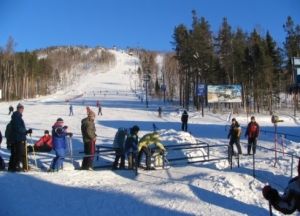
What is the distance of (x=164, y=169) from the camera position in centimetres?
1583

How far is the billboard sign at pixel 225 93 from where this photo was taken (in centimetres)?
5444

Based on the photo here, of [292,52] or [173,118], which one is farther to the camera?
[292,52]

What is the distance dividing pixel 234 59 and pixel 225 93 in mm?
Answer: 19289

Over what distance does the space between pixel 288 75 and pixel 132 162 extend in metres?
66.7

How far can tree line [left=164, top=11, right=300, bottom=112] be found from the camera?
225 ft

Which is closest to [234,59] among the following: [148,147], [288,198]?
[148,147]

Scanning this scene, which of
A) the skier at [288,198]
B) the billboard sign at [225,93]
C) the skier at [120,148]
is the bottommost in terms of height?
the skier at [120,148]

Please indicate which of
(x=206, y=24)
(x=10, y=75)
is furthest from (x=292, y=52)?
(x=10, y=75)

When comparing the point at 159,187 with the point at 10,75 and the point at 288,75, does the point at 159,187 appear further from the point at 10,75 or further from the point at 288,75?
the point at 10,75

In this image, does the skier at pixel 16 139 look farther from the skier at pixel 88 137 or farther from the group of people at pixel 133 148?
the group of people at pixel 133 148

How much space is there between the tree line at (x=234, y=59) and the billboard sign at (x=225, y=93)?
1099 cm

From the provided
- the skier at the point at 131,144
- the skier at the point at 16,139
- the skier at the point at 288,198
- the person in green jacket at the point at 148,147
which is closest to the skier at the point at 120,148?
the skier at the point at 131,144

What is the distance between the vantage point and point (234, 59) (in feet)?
239

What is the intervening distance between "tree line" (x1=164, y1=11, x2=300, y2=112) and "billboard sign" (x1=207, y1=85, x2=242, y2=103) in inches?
433
